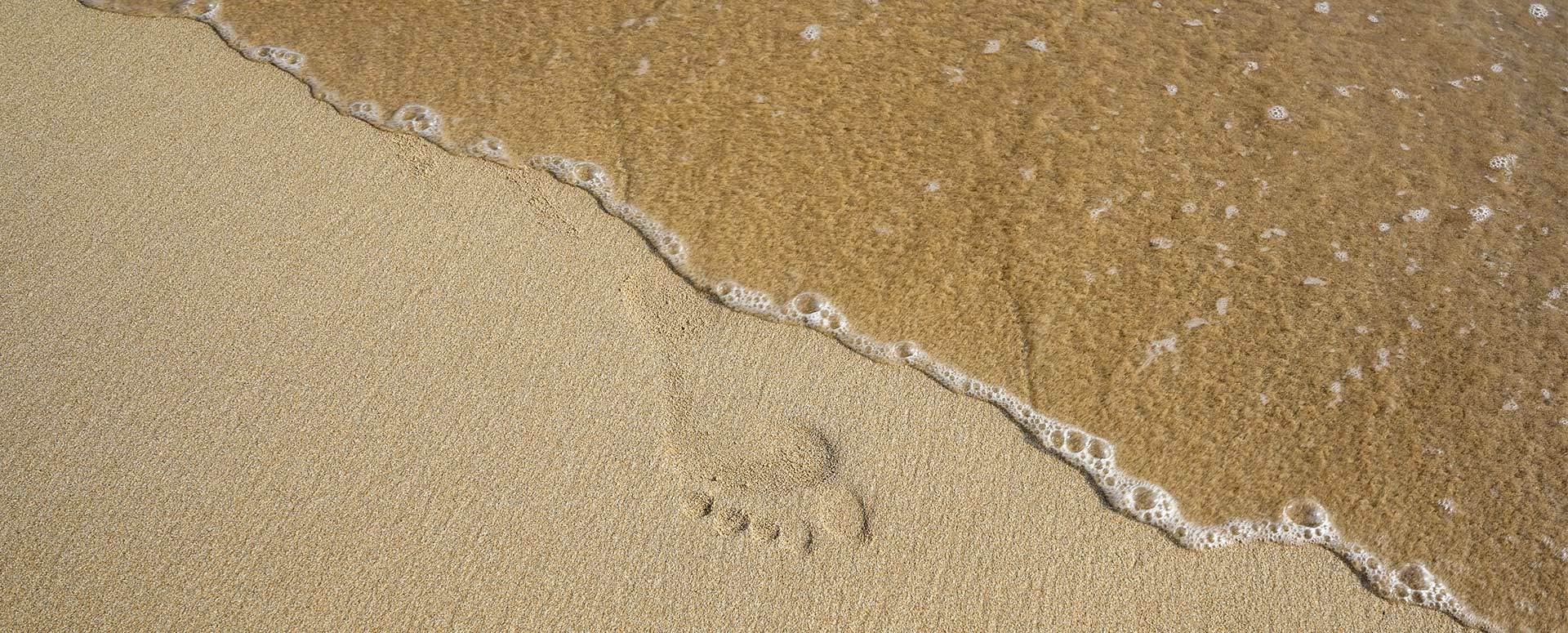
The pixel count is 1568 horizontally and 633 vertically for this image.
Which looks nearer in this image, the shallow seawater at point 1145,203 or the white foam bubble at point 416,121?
the shallow seawater at point 1145,203

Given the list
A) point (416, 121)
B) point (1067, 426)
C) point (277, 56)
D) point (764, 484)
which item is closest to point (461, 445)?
point (764, 484)

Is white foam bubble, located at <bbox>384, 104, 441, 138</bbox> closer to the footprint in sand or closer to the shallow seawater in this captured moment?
the shallow seawater

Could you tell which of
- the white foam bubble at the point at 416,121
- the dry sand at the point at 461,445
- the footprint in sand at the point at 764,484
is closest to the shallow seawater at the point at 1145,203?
the white foam bubble at the point at 416,121

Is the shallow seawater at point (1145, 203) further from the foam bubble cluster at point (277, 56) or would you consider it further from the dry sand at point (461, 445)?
the dry sand at point (461, 445)

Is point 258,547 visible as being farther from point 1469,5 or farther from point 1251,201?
point 1469,5

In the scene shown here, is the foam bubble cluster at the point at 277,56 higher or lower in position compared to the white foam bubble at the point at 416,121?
higher

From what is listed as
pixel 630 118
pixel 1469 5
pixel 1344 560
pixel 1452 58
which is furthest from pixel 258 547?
pixel 1469 5

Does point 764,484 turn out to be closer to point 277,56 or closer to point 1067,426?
point 1067,426
